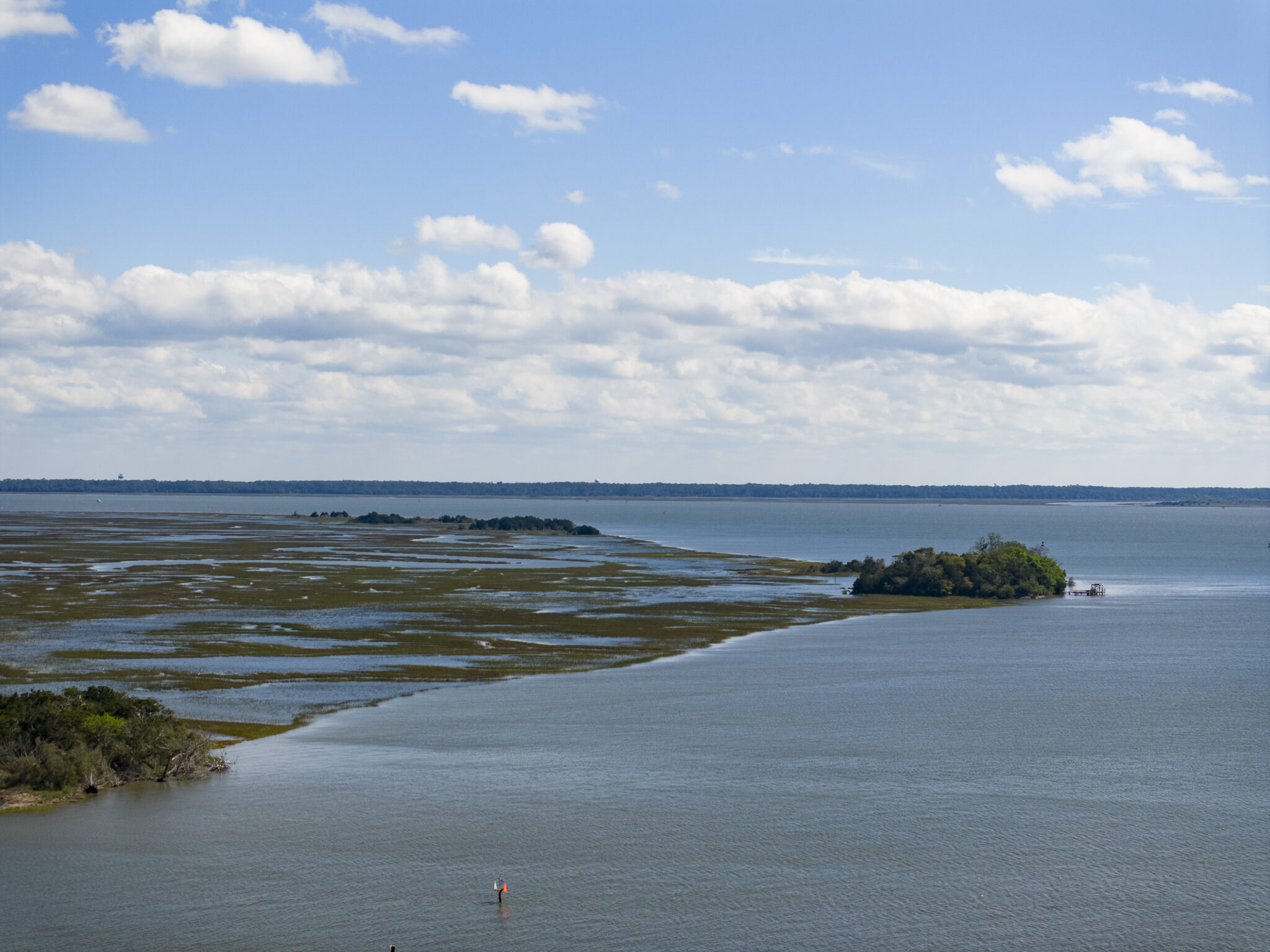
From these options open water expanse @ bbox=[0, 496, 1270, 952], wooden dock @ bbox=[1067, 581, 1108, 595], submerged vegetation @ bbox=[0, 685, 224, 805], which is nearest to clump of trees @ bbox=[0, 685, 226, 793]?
submerged vegetation @ bbox=[0, 685, 224, 805]

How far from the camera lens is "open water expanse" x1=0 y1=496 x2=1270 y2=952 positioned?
117 feet

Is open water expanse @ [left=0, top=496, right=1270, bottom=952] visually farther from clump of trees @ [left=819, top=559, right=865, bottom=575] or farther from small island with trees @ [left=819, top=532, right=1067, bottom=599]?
clump of trees @ [left=819, top=559, right=865, bottom=575]

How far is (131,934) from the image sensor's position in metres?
34.6

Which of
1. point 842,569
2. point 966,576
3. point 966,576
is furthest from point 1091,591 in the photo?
point 842,569

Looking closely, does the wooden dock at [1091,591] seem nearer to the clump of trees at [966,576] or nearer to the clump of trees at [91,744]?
the clump of trees at [966,576]

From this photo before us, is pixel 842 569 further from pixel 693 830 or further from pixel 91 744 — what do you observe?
pixel 91 744

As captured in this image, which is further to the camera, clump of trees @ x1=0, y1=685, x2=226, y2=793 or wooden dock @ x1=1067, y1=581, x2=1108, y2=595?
wooden dock @ x1=1067, y1=581, x2=1108, y2=595

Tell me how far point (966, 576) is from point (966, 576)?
285mm

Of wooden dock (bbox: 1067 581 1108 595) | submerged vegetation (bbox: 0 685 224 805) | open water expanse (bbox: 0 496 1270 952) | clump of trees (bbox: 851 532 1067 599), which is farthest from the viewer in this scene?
wooden dock (bbox: 1067 581 1108 595)

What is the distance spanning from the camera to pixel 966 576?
13888 cm

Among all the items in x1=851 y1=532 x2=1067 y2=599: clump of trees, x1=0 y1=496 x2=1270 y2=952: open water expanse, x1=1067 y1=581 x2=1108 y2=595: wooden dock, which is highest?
x1=851 y1=532 x2=1067 y2=599: clump of trees

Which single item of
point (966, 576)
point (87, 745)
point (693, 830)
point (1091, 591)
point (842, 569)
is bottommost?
point (693, 830)

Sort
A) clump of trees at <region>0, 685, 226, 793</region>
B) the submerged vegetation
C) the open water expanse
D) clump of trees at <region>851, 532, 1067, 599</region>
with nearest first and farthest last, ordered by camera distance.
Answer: the open water expanse
the submerged vegetation
clump of trees at <region>0, 685, 226, 793</region>
clump of trees at <region>851, 532, 1067, 599</region>

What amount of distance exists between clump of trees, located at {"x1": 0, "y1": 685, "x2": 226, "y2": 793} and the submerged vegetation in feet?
0.08
